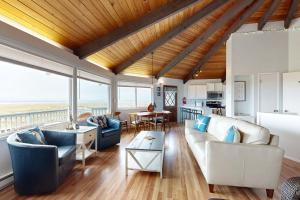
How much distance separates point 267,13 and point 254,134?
12.6 ft

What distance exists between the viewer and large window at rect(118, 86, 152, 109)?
7734mm

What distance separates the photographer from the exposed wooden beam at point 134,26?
3.56 metres

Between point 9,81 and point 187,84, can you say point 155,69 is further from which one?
point 9,81

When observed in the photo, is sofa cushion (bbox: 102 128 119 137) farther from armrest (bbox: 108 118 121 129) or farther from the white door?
the white door

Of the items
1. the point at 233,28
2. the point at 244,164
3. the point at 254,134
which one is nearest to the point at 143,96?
the point at 233,28

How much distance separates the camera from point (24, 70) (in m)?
3.29

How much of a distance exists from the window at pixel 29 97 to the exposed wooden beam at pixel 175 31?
100 inches

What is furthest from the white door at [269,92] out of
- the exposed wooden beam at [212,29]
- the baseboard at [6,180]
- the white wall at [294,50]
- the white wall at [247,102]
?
the baseboard at [6,180]

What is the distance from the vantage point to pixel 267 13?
15.5 feet

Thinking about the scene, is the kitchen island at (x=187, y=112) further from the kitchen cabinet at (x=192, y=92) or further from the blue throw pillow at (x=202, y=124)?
the blue throw pillow at (x=202, y=124)

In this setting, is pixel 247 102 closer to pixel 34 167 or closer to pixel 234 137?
pixel 234 137

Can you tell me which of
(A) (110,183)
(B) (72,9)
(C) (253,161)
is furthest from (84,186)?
(B) (72,9)

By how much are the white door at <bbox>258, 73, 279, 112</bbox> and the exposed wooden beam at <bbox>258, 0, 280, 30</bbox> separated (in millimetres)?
1430

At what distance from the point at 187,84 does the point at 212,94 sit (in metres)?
1.44
